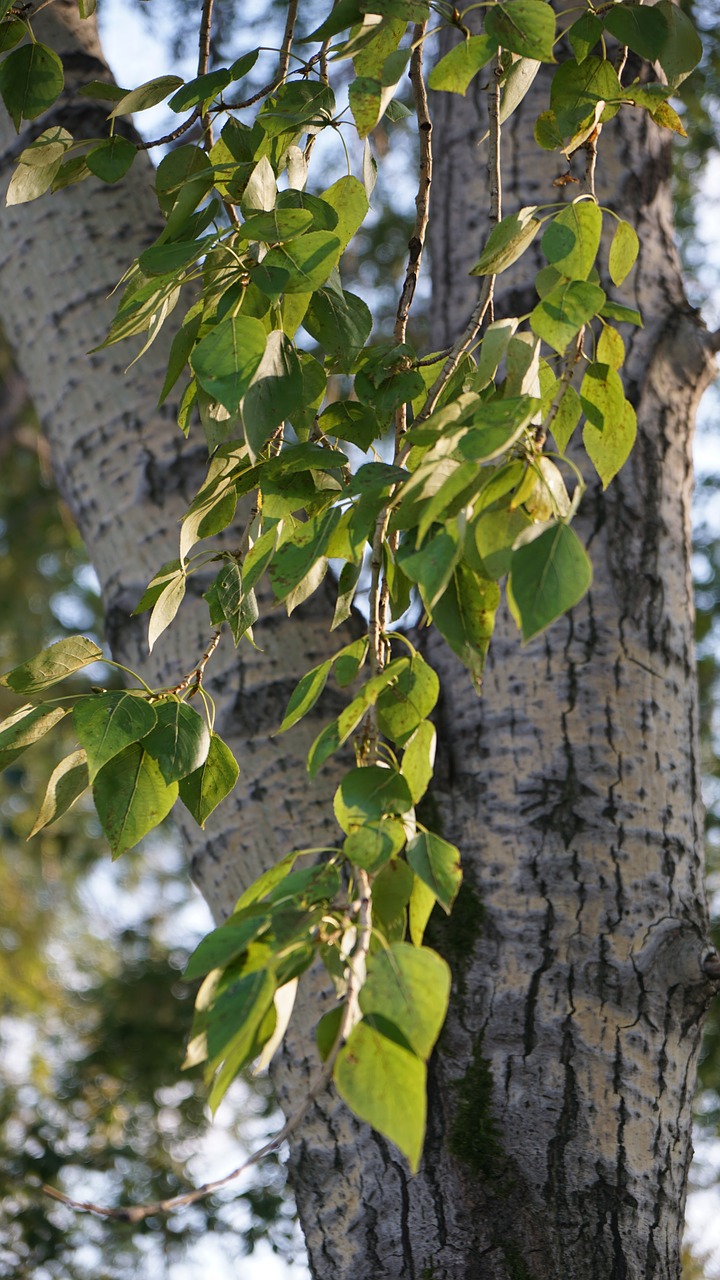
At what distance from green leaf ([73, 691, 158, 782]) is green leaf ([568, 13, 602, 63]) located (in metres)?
0.61

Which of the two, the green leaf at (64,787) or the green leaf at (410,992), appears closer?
the green leaf at (410,992)

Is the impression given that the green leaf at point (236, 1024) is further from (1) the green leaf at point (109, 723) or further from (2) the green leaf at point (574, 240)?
(2) the green leaf at point (574, 240)

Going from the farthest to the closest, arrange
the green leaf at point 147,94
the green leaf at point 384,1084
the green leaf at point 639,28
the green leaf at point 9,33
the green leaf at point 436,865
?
1. the green leaf at point 9,33
2. the green leaf at point 147,94
3. the green leaf at point 639,28
4. the green leaf at point 436,865
5. the green leaf at point 384,1084

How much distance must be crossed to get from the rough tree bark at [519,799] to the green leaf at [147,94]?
1.53 feet

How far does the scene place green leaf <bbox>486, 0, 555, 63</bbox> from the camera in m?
0.73

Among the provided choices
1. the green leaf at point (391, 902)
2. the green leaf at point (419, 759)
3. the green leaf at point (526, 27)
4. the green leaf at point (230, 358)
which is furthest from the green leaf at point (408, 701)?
the green leaf at point (526, 27)

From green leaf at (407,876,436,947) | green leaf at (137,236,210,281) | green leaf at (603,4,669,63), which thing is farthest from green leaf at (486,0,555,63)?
green leaf at (407,876,436,947)

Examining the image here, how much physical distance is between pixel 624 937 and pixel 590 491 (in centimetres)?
52

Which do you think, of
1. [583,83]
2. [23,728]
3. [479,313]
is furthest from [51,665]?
[583,83]

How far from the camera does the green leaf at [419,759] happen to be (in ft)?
2.40

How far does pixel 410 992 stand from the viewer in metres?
0.54

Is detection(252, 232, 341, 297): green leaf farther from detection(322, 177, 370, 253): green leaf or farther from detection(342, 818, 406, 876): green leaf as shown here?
detection(342, 818, 406, 876): green leaf

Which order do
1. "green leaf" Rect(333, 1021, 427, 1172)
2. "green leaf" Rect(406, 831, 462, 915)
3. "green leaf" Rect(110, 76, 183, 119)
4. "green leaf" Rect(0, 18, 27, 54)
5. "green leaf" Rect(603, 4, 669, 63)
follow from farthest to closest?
"green leaf" Rect(0, 18, 27, 54)
"green leaf" Rect(110, 76, 183, 119)
"green leaf" Rect(603, 4, 669, 63)
"green leaf" Rect(406, 831, 462, 915)
"green leaf" Rect(333, 1021, 427, 1172)

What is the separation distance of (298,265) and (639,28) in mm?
352
